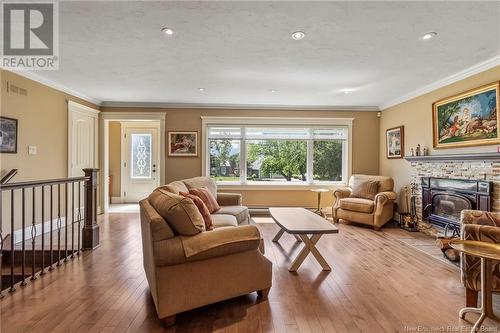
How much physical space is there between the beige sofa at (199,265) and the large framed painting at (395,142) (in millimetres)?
4334

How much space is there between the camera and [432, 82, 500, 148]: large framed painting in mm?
3480

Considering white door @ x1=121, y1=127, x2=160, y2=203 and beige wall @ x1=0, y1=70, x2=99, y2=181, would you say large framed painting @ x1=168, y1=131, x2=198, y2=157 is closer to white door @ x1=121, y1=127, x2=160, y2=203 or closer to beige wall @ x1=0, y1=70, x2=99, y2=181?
white door @ x1=121, y1=127, x2=160, y2=203

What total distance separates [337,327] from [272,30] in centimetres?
261

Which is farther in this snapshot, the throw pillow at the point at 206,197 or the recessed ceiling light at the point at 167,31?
the throw pillow at the point at 206,197

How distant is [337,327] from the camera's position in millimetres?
1960

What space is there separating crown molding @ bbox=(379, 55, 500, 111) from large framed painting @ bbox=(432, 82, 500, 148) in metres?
0.25

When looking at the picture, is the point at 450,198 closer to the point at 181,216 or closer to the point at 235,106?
the point at 181,216

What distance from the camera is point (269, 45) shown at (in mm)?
2994

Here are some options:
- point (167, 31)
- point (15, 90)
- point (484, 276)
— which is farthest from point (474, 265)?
point (15, 90)

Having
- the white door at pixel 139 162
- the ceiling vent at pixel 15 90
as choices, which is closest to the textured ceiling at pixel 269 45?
the ceiling vent at pixel 15 90

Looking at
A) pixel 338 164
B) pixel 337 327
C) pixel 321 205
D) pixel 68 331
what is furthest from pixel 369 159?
pixel 68 331

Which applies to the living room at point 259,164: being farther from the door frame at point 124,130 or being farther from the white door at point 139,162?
the door frame at point 124,130

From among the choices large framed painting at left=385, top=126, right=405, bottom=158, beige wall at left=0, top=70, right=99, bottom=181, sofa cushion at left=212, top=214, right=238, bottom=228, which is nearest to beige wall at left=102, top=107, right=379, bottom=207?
large framed painting at left=385, top=126, right=405, bottom=158

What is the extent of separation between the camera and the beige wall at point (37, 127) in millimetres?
3711
